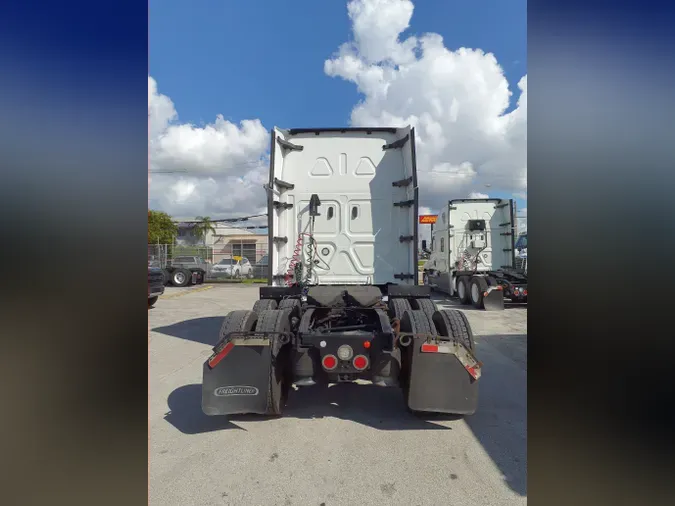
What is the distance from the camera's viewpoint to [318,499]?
2.21 m

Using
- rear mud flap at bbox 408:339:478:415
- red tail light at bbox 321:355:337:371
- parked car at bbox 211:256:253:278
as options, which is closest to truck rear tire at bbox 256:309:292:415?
red tail light at bbox 321:355:337:371

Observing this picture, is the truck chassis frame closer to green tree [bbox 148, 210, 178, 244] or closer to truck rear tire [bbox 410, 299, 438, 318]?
truck rear tire [bbox 410, 299, 438, 318]

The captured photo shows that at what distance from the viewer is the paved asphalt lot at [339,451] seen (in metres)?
2.26

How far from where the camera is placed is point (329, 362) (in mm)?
3096

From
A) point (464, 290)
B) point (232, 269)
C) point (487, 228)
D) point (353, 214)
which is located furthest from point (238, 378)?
point (232, 269)

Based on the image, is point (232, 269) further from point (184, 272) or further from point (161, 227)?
point (161, 227)

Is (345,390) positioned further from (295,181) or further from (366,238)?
(295,181)

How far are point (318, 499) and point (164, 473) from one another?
4.01ft

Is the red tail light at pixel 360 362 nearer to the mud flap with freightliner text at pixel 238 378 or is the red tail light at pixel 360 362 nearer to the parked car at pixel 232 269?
the mud flap with freightliner text at pixel 238 378

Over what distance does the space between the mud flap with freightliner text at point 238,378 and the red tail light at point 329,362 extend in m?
0.49

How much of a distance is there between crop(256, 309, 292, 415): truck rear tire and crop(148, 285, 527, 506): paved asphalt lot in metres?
0.22
